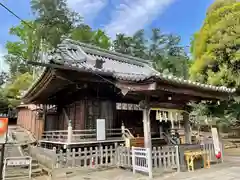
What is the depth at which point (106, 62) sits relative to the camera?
10781mm

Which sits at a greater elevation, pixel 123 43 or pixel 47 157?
pixel 123 43

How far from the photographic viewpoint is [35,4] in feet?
99.2

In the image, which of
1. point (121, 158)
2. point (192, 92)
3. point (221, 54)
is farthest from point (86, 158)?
point (221, 54)

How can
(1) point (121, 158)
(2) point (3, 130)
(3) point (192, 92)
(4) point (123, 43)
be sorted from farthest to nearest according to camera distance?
1. (4) point (123, 43)
2. (1) point (121, 158)
3. (3) point (192, 92)
4. (2) point (3, 130)

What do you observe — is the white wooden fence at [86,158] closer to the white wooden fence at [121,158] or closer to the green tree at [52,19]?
the white wooden fence at [121,158]

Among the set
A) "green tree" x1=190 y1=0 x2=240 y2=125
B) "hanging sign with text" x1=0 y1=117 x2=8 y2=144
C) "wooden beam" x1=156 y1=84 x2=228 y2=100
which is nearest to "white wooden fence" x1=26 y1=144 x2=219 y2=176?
"wooden beam" x1=156 y1=84 x2=228 y2=100

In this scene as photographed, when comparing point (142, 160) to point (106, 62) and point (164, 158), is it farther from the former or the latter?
point (106, 62)

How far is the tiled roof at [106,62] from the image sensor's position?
221 inches

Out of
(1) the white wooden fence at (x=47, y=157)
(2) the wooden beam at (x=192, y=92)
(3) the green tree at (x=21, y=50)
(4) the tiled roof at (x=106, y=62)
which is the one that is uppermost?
(3) the green tree at (x=21, y=50)

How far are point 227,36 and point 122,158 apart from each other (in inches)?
385

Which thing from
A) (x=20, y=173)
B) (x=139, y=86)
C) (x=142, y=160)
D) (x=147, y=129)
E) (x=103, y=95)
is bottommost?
(x=20, y=173)

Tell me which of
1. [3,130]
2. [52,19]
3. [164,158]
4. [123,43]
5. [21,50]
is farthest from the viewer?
[123,43]

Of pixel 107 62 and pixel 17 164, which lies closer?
pixel 17 164

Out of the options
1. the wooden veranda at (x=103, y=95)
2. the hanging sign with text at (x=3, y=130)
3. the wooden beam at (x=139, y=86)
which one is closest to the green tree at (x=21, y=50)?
the wooden veranda at (x=103, y=95)
